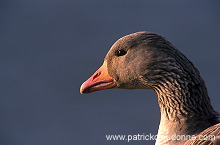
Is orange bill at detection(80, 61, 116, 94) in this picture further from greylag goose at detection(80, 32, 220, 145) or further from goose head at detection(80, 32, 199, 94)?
greylag goose at detection(80, 32, 220, 145)

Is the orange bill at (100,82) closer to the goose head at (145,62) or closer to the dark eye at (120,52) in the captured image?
the goose head at (145,62)

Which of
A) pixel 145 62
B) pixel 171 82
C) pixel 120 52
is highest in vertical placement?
pixel 120 52

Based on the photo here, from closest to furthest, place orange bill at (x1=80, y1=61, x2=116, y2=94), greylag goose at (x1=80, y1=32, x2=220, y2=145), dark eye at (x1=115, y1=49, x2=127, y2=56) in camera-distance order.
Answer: greylag goose at (x1=80, y1=32, x2=220, y2=145), dark eye at (x1=115, y1=49, x2=127, y2=56), orange bill at (x1=80, y1=61, x2=116, y2=94)

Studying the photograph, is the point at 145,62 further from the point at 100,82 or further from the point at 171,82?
the point at 100,82

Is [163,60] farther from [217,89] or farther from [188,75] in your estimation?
[217,89]

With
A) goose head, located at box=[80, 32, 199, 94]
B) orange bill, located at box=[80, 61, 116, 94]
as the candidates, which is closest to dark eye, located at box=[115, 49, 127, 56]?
goose head, located at box=[80, 32, 199, 94]

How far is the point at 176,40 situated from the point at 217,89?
63.4 inches

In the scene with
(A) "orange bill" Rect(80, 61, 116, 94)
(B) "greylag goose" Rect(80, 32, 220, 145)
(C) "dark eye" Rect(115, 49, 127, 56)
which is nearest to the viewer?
(B) "greylag goose" Rect(80, 32, 220, 145)

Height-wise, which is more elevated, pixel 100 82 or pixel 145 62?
pixel 145 62

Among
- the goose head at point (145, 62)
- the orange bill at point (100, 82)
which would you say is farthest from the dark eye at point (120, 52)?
the orange bill at point (100, 82)

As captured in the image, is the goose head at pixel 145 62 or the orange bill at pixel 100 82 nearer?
the goose head at pixel 145 62

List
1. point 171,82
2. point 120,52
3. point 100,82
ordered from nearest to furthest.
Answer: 1. point 171,82
2. point 120,52
3. point 100,82

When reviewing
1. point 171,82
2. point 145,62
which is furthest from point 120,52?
point 171,82

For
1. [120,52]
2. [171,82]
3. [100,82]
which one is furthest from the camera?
[100,82]
